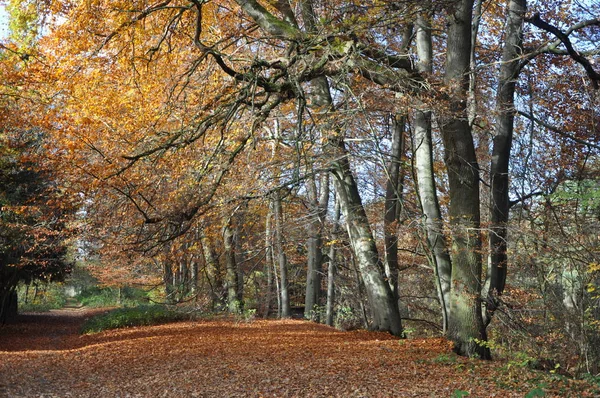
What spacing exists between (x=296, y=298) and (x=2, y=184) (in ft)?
50.1

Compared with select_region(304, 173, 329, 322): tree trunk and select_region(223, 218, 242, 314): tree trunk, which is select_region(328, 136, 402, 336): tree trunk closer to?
select_region(304, 173, 329, 322): tree trunk

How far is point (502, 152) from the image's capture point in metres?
8.88

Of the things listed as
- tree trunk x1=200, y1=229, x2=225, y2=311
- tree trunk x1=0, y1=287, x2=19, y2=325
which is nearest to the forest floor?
tree trunk x1=200, y1=229, x2=225, y2=311

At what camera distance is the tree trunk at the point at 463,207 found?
8352 millimetres

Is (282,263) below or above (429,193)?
below

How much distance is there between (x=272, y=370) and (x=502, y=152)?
196 inches

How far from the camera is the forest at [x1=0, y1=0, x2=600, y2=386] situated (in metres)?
7.95

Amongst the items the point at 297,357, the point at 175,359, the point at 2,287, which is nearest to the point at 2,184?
the point at 2,287

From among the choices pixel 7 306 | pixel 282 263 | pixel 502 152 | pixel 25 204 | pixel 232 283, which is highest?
pixel 502 152

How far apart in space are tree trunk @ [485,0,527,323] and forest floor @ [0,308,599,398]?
1310mm

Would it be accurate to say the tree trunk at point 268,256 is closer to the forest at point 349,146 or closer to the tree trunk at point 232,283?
the forest at point 349,146

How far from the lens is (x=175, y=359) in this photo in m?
8.88

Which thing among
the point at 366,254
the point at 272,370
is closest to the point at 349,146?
the point at 366,254

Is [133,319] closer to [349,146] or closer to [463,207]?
[349,146]
